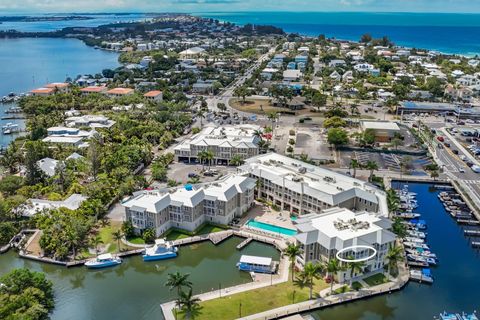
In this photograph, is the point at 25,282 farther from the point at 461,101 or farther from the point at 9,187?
the point at 461,101

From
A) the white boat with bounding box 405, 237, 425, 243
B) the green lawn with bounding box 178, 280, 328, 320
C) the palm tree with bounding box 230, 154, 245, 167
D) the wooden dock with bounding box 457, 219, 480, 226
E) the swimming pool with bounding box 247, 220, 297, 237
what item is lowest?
the wooden dock with bounding box 457, 219, 480, 226

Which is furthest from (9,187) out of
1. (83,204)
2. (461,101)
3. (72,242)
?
(461,101)

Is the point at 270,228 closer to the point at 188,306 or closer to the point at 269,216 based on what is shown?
the point at 269,216

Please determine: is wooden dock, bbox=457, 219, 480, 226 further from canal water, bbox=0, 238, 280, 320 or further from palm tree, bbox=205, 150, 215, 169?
palm tree, bbox=205, 150, 215, 169

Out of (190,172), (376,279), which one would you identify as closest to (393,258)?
(376,279)

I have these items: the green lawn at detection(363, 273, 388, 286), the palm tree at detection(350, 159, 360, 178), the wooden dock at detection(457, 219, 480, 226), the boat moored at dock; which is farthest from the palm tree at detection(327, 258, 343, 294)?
the palm tree at detection(350, 159, 360, 178)

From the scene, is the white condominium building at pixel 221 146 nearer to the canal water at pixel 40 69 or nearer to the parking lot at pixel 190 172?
the parking lot at pixel 190 172
